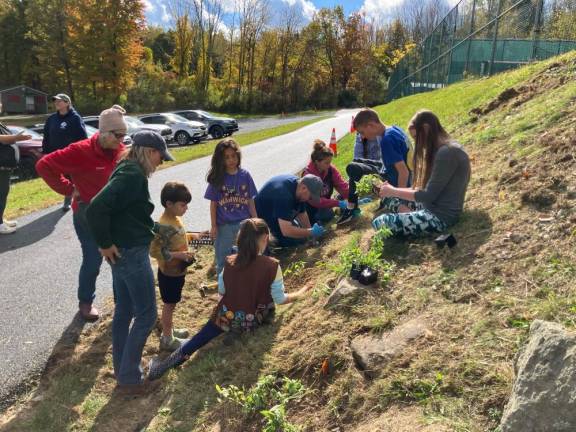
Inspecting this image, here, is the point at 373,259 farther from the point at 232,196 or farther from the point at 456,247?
the point at 232,196

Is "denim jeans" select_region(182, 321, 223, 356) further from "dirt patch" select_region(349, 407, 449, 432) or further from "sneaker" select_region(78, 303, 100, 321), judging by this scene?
"dirt patch" select_region(349, 407, 449, 432)

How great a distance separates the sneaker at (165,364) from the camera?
12.6 ft

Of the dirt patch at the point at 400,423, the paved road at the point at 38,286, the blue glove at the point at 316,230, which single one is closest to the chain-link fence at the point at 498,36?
the paved road at the point at 38,286

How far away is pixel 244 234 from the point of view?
375 cm

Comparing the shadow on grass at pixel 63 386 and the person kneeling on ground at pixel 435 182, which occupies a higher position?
the person kneeling on ground at pixel 435 182

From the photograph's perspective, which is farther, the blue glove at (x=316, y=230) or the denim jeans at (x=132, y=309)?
the blue glove at (x=316, y=230)

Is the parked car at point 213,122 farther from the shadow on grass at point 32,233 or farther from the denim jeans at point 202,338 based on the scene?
the denim jeans at point 202,338

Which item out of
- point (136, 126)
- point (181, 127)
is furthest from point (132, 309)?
point (181, 127)

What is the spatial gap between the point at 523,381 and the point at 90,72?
46.5m

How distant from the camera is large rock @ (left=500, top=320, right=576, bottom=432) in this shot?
6.61ft

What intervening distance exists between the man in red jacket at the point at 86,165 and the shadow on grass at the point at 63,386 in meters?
0.81

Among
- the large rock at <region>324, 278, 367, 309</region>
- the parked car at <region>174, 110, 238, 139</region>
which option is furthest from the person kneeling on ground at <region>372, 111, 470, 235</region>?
the parked car at <region>174, 110, 238, 139</region>

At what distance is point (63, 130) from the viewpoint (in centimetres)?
767

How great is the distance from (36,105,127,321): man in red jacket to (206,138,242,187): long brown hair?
90 cm
